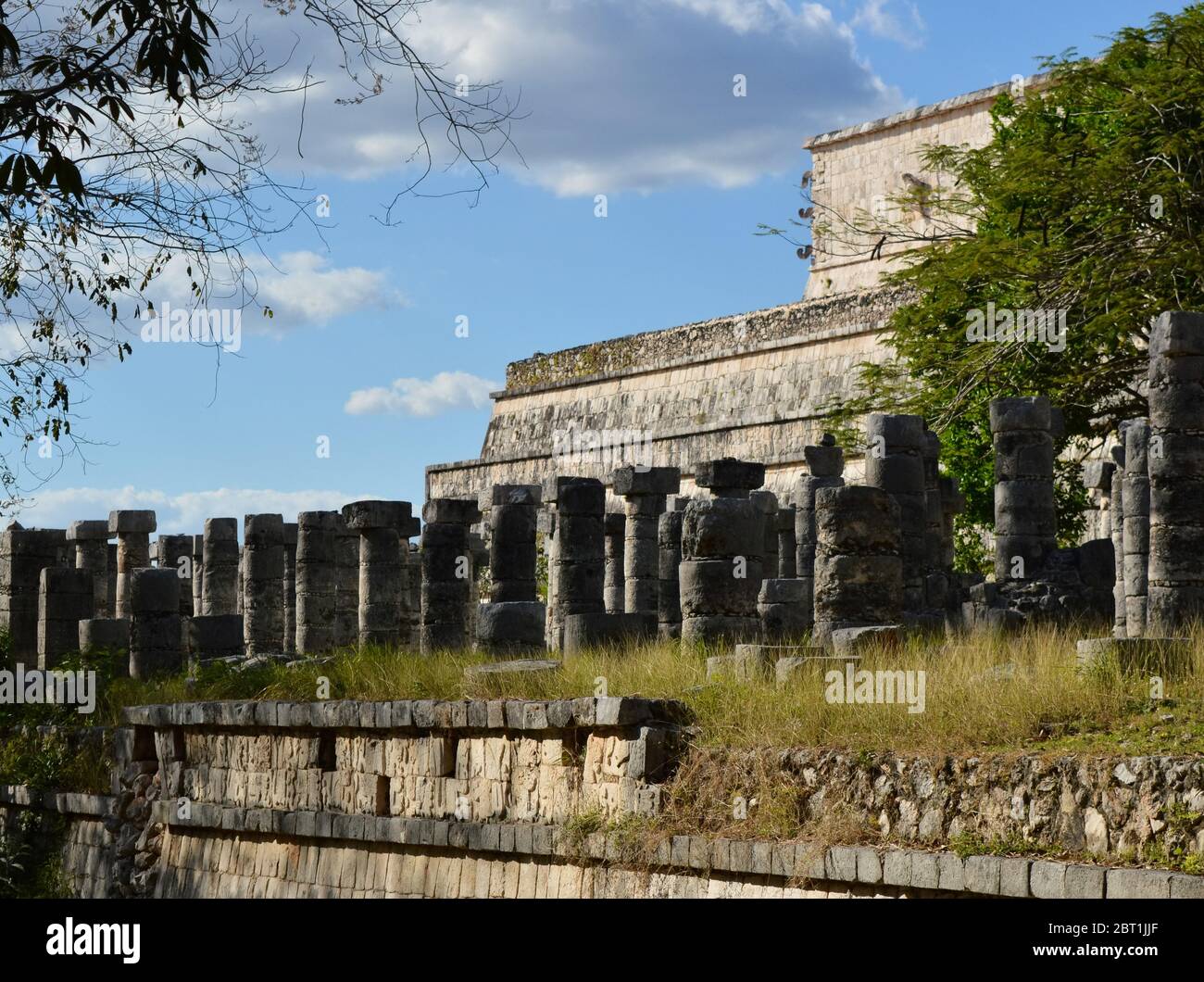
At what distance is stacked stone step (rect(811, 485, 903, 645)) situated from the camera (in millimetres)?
14922

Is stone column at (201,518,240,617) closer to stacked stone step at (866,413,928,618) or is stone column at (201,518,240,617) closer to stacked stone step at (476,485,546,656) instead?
stacked stone step at (476,485,546,656)

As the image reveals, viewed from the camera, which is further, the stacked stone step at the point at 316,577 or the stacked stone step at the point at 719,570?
the stacked stone step at the point at 316,577

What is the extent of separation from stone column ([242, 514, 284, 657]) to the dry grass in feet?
30.4

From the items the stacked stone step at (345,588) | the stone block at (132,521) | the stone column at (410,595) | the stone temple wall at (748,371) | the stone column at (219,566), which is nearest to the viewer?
the stacked stone step at (345,588)

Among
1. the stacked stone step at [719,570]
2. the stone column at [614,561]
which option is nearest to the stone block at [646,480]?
the stone column at [614,561]

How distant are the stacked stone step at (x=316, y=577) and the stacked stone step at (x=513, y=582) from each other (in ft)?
11.3

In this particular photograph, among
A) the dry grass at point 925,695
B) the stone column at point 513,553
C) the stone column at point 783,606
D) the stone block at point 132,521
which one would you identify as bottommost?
the dry grass at point 925,695

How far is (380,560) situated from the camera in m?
20.4

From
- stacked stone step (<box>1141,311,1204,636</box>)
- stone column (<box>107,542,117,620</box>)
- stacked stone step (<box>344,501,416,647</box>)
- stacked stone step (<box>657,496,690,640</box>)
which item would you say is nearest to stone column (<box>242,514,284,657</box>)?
stacked stone step (<box>344,501,416,647</box>)

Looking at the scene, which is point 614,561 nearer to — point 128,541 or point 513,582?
point 513,582

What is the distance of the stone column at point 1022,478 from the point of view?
1923cm

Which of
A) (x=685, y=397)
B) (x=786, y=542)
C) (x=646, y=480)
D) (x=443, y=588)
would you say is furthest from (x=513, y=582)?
(x=685, y=397)

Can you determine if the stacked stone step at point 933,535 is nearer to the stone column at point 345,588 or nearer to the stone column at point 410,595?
the stone column at point 410,595

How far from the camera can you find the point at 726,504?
15547 mm
